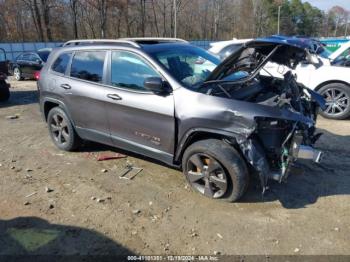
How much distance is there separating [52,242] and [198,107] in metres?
2.11

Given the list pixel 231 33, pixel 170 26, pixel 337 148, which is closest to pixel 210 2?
pixel 231 33

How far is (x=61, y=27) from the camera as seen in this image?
141 ft

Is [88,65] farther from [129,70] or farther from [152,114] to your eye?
[152,114]

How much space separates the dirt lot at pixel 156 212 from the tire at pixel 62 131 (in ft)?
1.07

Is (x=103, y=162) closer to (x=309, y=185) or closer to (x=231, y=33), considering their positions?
(x=309, y=185)

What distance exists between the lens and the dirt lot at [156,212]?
3311mm

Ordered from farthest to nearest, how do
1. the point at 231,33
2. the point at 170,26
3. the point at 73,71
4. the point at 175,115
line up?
1. the point at 231,33
2. the point at 170,26
3. the point at 73,71
4. the point at 175,115

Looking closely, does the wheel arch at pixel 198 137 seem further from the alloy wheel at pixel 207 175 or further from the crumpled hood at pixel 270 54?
the crumpled hood at pixel 270 54

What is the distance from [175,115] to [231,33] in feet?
222

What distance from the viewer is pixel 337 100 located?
739cm

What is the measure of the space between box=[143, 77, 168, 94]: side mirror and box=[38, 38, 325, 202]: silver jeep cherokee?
A: 0.5 inches

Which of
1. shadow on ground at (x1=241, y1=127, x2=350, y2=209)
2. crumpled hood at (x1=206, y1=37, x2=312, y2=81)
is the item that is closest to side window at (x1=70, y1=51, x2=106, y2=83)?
crumpled hood at (x1=206, y1=37, x2=312, y2=81)

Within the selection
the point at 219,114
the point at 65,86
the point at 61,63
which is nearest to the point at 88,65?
the point at 65,86

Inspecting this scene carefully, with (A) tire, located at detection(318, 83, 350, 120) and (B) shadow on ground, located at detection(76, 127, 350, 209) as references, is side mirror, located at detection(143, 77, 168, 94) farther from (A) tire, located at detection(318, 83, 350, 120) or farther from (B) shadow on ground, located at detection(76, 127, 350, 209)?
(A) tire, located at detection(318, 83, 350, 120)
